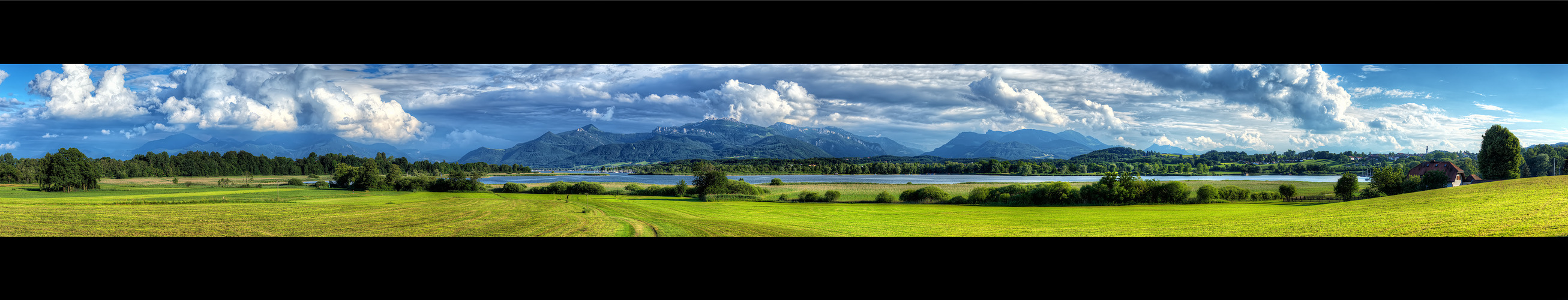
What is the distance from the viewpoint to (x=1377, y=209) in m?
13.6

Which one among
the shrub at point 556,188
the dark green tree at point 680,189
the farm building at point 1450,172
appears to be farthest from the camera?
the dark green tree at point 680,189

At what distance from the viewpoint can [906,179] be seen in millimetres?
29953

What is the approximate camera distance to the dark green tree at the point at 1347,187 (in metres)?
16.0

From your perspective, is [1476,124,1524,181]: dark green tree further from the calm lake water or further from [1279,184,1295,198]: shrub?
[1279,184,1295,198]: shrub

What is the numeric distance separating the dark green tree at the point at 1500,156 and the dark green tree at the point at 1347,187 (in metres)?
2.39

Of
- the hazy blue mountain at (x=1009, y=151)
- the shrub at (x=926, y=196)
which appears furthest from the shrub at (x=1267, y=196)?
the shrub at (x=926, y=196)

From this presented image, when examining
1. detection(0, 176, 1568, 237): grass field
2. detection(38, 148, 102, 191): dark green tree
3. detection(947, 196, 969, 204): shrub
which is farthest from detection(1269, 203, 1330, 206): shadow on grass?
detection(38, 148, 102, 191): dark green tree

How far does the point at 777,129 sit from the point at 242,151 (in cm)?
14795

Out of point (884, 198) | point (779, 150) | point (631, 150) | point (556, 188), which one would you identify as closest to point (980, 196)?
point (884, 198)

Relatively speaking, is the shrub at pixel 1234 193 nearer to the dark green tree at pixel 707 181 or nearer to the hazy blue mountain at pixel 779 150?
the dark green tree at pixel 707 181

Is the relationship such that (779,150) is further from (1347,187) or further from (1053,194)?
(1347,187)
